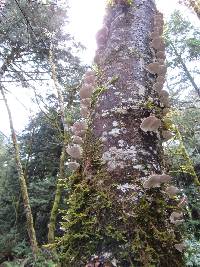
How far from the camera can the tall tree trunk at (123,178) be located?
5.21 ft

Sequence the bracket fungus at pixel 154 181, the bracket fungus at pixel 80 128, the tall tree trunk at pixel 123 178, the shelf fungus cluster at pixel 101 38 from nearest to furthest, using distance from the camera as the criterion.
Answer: the tall tree trunk at pixel 123 178
the bracket fungus at pixel 154 181
the bracket fungus at pixel 80 128
the shelf fungus cluster at pixel 101 38

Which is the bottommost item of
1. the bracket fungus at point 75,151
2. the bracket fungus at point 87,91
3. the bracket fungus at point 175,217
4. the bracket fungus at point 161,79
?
the bracket fungus at point 175,217

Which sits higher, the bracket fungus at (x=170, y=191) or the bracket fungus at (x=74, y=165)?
the bracket fungus at (x=74, y=165)

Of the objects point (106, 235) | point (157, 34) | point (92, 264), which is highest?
Result: point (157, 34)

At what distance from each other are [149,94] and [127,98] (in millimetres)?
187

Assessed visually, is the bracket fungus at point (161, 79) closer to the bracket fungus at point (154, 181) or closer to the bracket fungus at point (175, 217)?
the bracket fungus at point (154, 181)

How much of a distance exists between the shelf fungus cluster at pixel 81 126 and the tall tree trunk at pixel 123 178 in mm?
64

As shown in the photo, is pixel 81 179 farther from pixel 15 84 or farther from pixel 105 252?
pixel 15 84

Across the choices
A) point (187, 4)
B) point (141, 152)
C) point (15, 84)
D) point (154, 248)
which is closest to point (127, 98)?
point (141, 152)

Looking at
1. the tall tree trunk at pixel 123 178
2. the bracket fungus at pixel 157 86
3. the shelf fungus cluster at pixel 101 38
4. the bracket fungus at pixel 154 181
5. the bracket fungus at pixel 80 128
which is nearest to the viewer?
the tall tree trunk at pixel 123 178

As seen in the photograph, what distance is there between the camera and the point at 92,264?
1530mm

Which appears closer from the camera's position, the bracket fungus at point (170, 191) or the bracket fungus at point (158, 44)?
the bracket fungus at point (170, 191)

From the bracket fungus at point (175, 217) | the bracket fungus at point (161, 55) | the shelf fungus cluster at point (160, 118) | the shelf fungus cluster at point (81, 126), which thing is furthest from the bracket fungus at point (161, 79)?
the bracket fungus at point (175, 217)

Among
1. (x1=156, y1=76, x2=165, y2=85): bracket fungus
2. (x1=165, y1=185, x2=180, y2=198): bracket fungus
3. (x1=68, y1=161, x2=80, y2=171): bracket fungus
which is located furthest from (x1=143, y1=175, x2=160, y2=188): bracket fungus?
(x1=156, y1=76, x2=165, y2=85): bracket fungus
